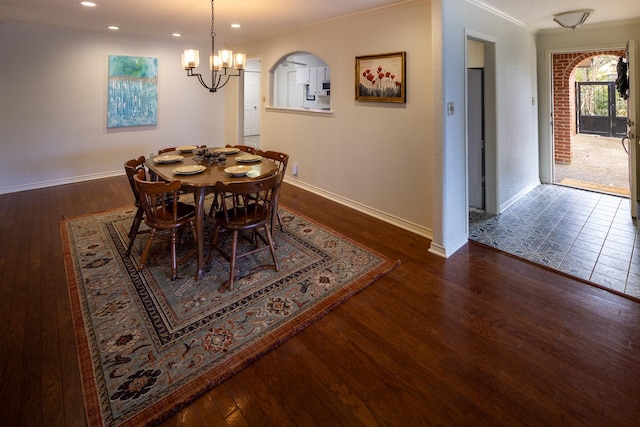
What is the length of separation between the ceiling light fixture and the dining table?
3.70m

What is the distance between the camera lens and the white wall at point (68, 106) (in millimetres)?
4734

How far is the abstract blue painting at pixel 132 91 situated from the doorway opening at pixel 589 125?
669 cm

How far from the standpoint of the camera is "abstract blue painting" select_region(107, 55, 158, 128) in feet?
18.0

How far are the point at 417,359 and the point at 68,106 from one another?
19.9 ft

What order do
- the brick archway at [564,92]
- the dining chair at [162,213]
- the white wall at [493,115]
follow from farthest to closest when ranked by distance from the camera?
the brick archway at [564,92] < the white wall at [493,115] < the dining chair at [162,213]

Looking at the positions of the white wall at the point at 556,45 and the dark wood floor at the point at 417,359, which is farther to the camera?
the white wall at the point at 556,45

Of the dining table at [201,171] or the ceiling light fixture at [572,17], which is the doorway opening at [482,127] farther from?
the dining table at [201,171]

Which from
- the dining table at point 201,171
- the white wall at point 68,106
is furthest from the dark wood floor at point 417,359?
the white wall at point 68,106

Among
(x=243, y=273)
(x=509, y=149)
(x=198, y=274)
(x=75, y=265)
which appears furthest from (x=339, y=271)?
(x=509, y=149)

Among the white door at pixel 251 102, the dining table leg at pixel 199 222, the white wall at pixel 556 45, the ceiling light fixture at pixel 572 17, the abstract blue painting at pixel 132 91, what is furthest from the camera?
the white door at pixel 251 102

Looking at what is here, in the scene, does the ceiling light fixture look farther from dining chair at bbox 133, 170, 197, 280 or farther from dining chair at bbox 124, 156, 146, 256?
dining chair at bbox 124, 156, 146, 256

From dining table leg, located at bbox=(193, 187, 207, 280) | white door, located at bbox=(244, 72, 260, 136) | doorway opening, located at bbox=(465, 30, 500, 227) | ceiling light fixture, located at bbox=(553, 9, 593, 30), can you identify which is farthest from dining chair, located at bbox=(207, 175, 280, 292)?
white door, located at bbox=(244, 72, 260, 136)

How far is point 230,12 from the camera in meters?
3.83

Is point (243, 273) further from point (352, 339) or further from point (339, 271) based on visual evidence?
point (352, 339)
